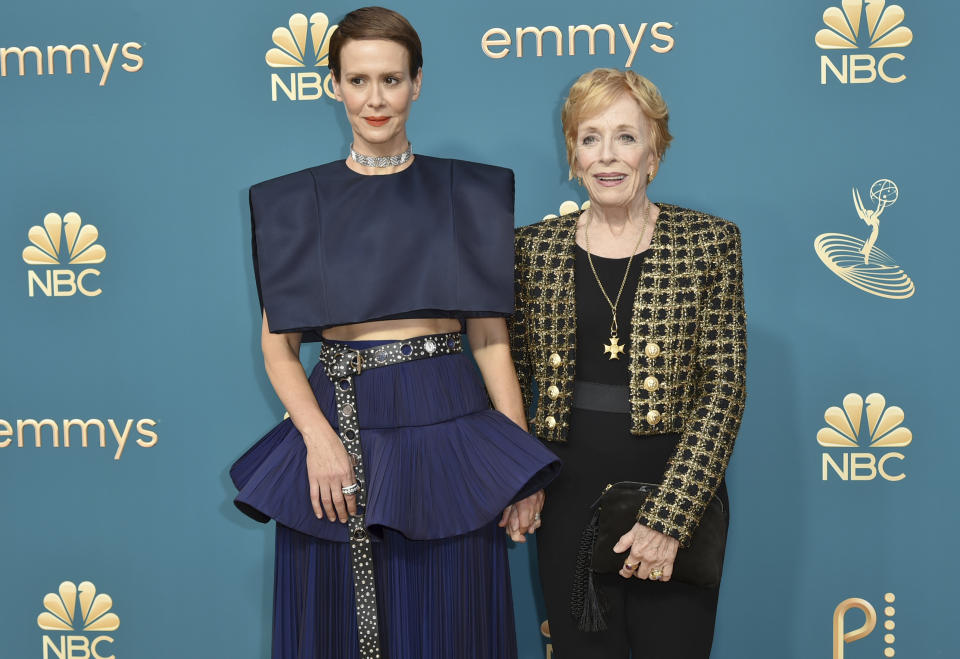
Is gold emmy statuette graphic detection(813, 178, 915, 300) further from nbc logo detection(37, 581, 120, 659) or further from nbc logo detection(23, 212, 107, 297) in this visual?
nbc logo detection(37, 581, 120, 659)

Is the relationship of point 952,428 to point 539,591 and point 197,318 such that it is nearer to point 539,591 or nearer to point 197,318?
point 539,591

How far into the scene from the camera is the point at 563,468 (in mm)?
1861

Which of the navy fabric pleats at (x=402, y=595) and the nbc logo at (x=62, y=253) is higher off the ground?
the nbc logo at (x=62, y=253)

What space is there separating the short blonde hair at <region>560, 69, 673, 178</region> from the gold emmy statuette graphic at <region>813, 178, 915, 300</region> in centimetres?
86

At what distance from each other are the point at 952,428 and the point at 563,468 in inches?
49.4

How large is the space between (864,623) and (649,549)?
1.14 m

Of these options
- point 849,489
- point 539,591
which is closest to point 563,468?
point 539,591

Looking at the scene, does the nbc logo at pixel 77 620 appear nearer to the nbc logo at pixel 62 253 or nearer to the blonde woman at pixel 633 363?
the nbc logo at pixel 62 253

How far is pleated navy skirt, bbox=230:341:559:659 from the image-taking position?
1.72 meters

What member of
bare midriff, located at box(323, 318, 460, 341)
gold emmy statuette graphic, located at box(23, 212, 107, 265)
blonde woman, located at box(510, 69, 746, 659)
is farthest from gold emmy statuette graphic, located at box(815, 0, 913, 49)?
gold emmy statuette graphic, located at box(23, 212, 107, 265)

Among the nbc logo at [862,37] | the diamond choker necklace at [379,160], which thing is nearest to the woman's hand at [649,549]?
the diamond choker necklace at [379,160]

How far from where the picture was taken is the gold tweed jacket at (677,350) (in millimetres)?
1746

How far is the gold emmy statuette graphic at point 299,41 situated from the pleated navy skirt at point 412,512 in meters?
1.10

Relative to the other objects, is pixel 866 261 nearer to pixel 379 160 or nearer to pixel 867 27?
pixel 867 27
